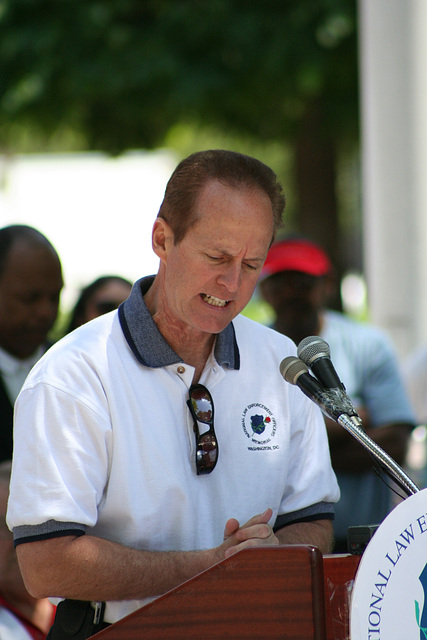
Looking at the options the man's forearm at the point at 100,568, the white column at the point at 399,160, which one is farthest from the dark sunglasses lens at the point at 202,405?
the white column at the point at 399,160

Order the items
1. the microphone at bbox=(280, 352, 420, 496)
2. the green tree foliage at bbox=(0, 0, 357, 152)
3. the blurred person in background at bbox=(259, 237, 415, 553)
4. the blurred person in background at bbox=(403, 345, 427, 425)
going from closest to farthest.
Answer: the microphone at bbox=(280, 352, 420, 496) → the blurred person in background at bbox=(259, 237, 415, 553) → the blurred person in background at bbox=(403, 345, 427, 425) → the green tree foliage at bbox=(0, 0, 357, 152)

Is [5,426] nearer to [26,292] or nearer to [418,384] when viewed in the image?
[26,292]

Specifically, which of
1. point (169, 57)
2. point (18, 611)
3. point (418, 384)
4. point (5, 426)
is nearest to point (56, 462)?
point (5, 426)

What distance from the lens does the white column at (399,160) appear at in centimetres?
648

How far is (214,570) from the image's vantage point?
169 centimetres

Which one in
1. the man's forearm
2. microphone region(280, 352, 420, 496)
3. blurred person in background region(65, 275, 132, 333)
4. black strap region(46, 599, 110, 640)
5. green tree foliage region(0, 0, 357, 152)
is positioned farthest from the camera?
green tree foliage region(0, 0, 357, 152)

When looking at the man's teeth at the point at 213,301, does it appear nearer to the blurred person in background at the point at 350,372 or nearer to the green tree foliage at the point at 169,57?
the blurred person in background at the point at 350,372

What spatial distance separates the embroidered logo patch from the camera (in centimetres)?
227

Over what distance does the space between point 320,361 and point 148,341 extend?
44 cm

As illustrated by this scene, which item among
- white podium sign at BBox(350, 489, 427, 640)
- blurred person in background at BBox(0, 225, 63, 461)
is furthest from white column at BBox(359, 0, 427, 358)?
white podium sign at BBox(350, 489, 427, 640)

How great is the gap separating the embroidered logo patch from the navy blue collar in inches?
4.7

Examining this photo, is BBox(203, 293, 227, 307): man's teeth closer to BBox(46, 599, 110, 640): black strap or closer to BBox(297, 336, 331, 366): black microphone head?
BBox(297, 336, 331, 366): black microphone head

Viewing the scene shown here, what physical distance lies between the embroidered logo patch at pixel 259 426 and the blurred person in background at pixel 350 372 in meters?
1.87

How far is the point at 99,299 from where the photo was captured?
448 centimetres
